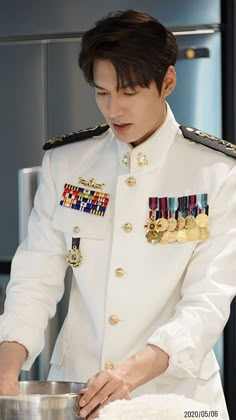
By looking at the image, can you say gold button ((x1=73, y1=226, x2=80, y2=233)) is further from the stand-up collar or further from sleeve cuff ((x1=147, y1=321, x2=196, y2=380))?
sleeve cuff ((x1=147, y1=321, x2=196, y2=380))

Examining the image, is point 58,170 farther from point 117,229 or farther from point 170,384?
point 170,384

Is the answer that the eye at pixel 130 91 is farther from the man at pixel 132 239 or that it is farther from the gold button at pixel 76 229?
the gold button at pixel 76 229

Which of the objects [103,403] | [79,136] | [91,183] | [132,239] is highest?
[79,136]

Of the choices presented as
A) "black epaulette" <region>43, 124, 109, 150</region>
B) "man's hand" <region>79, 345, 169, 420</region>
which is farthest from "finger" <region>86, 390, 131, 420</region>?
"black epaulette" <region>43, 124, 109, 150</region>

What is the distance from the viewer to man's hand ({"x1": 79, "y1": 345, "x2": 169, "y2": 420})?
5.15ft

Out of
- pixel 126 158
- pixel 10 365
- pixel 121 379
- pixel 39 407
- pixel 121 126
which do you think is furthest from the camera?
pixel 126 158

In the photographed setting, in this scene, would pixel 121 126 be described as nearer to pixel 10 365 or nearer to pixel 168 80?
pixel 168 80

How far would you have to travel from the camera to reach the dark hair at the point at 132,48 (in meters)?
1.89

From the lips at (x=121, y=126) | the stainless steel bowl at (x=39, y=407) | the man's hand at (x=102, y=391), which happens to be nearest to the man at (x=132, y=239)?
the lips at (x=121, y=126)

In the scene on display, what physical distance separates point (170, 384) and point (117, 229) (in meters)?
0.33

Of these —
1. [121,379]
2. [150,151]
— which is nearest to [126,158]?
[150,151]

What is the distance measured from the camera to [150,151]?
204 centimetres

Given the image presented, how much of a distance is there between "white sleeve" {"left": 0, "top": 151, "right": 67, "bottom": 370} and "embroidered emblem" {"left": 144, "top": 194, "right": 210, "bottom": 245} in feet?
0.69

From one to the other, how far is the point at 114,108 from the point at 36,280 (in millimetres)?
393
